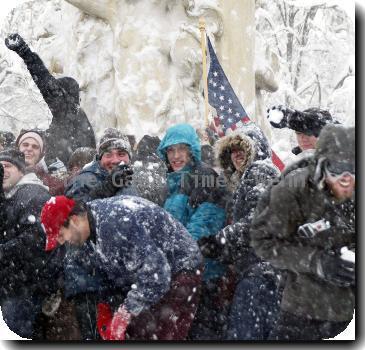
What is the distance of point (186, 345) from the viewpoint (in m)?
3.51

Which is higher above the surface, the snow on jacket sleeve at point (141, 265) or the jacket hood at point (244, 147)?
the jacket hood at point (244, 147)

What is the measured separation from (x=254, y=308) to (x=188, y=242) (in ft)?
1.53

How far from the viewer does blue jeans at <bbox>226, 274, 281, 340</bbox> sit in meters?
3.37

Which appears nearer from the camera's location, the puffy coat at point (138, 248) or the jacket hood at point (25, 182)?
the puffy coat at point (138, 248)

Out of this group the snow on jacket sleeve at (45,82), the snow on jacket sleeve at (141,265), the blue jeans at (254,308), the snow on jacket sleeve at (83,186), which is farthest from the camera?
the snow on jacket sleeve at (45,82)

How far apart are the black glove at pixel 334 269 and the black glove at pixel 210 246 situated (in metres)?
0.68

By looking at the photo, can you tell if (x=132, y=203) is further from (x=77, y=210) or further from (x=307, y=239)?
(x=307, y=239)

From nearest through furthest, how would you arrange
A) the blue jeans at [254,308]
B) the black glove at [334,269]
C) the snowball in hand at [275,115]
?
the black glove at [334,269]
the blue jeans at [254,308]
the snowball in hand at [275,115]

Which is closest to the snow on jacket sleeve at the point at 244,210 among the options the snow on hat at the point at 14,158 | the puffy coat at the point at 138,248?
the puffy coat at the point at 138,248

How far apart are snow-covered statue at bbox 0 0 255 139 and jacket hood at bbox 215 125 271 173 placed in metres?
Answer: 2.55

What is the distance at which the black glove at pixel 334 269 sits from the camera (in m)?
2.93

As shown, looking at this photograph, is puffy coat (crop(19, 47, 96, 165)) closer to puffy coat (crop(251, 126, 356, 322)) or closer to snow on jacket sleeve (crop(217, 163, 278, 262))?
snow on jacket sleeve (crop(217, 163, 278, 262))

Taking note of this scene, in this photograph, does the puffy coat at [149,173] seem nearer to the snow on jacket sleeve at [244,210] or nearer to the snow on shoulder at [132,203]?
the snow on jacket sleeve at [244,210]

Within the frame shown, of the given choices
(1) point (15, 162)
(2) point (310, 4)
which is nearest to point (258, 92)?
(1) point (15, 162)
